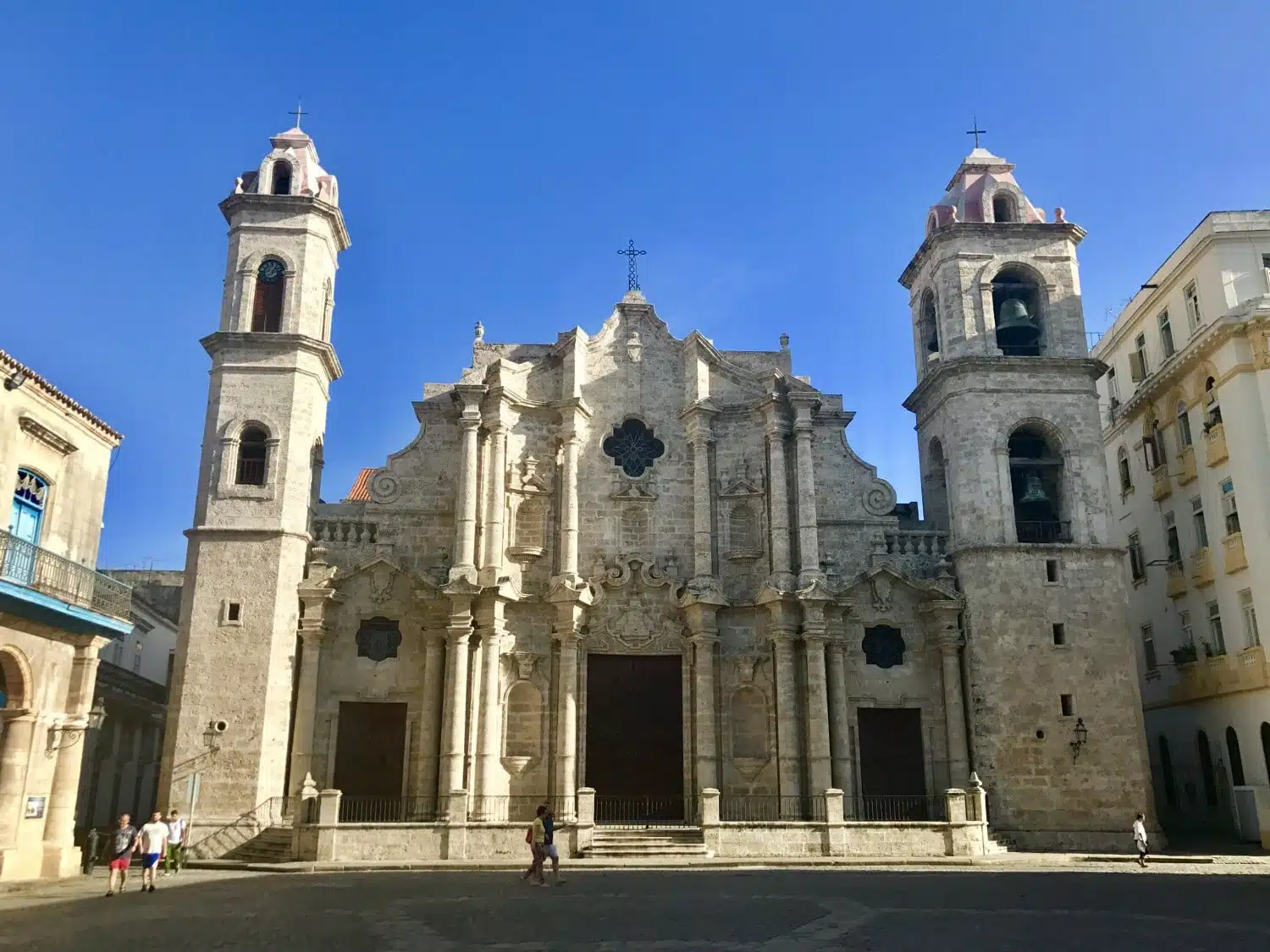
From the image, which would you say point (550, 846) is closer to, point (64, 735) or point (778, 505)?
point (64, 735)

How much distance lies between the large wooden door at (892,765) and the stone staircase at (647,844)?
191 inches

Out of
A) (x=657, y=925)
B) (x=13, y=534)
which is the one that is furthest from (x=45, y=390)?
(x=657, y=925)

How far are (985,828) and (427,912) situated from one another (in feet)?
43.5

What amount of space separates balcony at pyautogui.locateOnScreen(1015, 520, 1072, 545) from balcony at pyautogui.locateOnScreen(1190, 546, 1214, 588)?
4298 mm

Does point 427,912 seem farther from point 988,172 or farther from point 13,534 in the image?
point 988,172

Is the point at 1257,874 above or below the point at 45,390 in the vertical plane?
below

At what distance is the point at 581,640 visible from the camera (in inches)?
1057

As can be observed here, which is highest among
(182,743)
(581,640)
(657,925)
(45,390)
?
(45,390)

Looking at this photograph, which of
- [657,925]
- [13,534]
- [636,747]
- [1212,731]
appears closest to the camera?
[657,925]

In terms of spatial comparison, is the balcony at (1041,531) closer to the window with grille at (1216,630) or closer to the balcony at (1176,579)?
the window with grille at (1216,630)

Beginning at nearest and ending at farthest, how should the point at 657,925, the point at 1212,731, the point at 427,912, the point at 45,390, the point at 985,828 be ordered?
1. the point at 657,925
2. the point at 427,912
3. the point at 45,390
4. the point at 985,828
5. the point at 1212,731

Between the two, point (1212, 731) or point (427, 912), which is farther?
point (1212, 731)

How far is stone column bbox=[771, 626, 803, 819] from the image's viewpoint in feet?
83.0

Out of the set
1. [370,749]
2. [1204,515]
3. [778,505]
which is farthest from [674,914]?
[1204,515]
